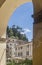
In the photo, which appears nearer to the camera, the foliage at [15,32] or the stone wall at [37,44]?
the stone wall at [37,44]

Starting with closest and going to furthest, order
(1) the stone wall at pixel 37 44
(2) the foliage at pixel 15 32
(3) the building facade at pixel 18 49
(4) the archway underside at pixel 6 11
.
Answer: (1) the stone wall at pixel 37 44, (4) the archway underside at pixel 6 11, (3) the building facade at pixel 18 49, (2) the foliage at pixel 15 32

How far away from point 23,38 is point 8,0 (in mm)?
2670

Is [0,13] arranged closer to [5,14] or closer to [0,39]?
[5,14]

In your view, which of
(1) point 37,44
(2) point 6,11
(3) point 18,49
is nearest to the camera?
(1) point 37,44

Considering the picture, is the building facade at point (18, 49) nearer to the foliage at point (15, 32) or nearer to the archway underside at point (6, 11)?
the foliage at point (15, 32)

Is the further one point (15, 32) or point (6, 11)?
point (15, 32)

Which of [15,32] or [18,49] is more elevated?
[15,32]

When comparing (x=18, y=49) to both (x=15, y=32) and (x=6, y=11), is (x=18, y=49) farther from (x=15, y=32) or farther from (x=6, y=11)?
(x=6, y=11)

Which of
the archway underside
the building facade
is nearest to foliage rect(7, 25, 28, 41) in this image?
the building facade

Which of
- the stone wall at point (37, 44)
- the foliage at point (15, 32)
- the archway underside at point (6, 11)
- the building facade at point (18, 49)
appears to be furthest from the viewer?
the foliage at point (15, 32)

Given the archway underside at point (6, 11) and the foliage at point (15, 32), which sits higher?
the archway underside at point (6, 11)

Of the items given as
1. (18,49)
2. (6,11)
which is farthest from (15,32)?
(6,11)

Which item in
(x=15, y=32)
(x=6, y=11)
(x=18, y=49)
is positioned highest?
(x=6, y=11)

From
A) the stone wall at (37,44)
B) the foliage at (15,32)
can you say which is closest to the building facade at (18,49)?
the foliage at (15,32)
